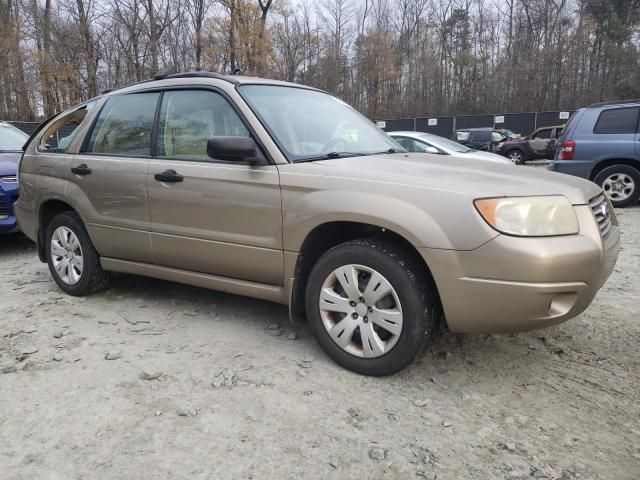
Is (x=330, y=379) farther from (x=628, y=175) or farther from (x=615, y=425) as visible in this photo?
(x=628, y=175)

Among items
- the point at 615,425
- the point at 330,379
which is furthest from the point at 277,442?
the point at 615,425

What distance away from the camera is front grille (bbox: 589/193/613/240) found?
2.71 m

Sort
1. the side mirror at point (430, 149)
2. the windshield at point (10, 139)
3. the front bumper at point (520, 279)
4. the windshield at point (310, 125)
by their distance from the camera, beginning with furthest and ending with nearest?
the side mirror at point (430, 149), the windshield at point (10, 139), the windshield at point (310, 125), the front bumper at point (520, 279)

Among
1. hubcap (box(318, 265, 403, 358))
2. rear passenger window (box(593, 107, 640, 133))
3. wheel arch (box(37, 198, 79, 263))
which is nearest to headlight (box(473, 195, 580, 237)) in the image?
hubcap (box(318, 265, 403, 358))

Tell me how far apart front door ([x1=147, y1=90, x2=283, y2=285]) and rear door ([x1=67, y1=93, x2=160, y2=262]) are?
0.14 meters

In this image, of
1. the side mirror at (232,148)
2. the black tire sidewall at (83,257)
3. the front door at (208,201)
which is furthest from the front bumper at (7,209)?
the side mirror at (232,148)

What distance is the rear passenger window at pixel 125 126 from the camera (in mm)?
3787

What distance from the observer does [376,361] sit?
109 inches

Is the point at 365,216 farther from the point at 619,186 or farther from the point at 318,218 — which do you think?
the point at 619,186

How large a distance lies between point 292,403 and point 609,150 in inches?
303

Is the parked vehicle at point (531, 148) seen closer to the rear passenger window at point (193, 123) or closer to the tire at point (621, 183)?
the tire at point (621, 183)

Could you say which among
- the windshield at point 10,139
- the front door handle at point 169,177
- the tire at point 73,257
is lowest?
the tire at point 73,257

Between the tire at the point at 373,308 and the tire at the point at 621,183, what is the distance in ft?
→ 22.8

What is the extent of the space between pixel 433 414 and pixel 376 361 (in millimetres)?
432
